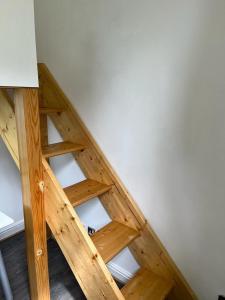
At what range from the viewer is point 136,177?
5.13ft

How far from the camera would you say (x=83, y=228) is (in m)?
1.28

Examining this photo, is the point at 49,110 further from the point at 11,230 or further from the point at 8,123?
the point at 11,230

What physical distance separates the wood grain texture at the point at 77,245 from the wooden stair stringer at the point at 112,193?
43 centimetres

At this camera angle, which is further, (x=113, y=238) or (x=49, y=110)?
(x=49, y=110)

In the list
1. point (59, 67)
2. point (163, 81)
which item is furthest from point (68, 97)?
point (163, 81)

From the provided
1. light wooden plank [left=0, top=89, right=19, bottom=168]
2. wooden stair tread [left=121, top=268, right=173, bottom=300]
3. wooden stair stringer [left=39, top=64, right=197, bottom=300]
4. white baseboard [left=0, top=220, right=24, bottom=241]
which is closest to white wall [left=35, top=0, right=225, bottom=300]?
wooden stair stringer [left=39, top=64, right=197, bottom=300]

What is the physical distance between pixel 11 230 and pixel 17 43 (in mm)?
1920

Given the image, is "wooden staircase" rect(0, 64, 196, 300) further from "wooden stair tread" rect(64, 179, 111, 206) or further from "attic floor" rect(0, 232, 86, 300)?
"attic floor" rect(0, 232, 86, 300)

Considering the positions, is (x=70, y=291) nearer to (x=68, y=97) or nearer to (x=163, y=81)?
(x=68, y=97)

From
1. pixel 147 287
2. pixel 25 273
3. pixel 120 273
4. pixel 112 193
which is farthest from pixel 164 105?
pixel 25 273

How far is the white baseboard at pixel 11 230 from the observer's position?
225cm

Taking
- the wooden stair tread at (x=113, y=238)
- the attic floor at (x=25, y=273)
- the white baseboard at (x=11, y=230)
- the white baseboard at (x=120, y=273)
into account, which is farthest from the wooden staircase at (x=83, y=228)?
the white baseboard at (x=11, y=230)

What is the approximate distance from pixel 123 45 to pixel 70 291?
1.80 metres

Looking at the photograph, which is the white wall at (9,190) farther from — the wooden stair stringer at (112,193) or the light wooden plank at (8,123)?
the light wooden plank at (8,123)
